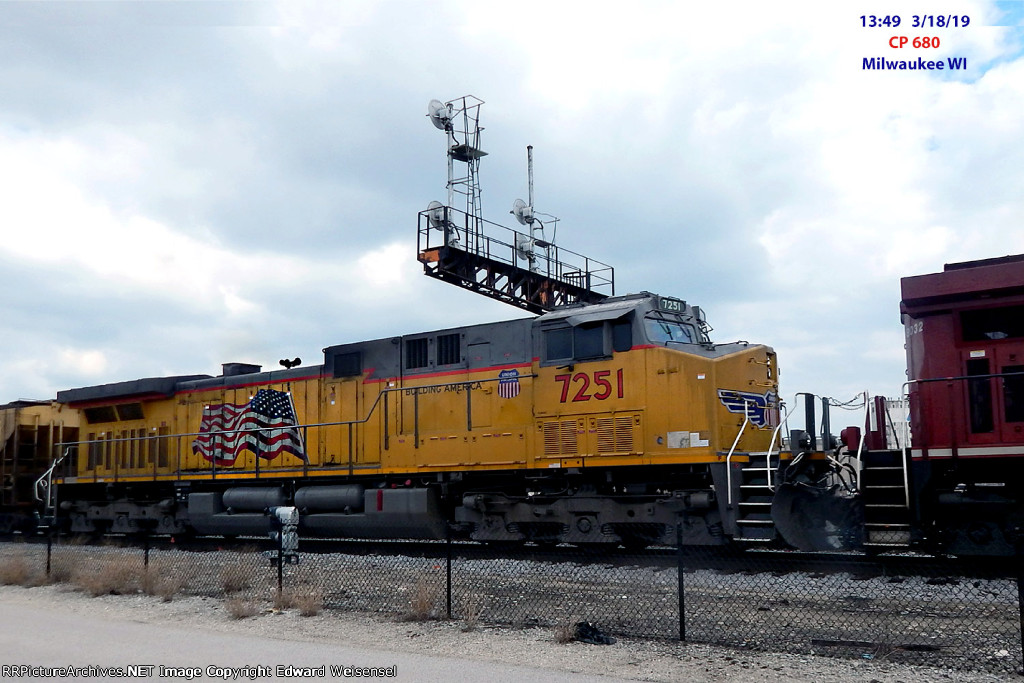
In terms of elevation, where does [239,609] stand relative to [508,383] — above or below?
below

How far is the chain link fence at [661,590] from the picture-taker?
25.3 feet

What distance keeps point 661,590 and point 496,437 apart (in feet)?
16.2

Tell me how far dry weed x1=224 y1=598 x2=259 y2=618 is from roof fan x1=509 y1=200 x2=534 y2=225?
72.1ft

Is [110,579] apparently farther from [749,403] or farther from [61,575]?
[749,403]

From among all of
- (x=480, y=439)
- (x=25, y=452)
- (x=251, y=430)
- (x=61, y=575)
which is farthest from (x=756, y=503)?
(x=25, y=452)

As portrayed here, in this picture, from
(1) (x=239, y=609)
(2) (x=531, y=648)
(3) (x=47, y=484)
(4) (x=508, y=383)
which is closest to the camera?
(2) (x=531, y=648)

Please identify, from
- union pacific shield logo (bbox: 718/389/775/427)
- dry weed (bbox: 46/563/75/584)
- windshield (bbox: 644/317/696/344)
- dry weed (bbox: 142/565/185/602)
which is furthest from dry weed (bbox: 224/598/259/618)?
union pacific shield logo (bbox: 718/389/775/427)

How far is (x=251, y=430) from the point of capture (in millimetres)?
18234

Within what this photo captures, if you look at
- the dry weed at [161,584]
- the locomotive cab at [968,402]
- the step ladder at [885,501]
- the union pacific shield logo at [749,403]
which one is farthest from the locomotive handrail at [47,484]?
the locomotive cab at [968,402]

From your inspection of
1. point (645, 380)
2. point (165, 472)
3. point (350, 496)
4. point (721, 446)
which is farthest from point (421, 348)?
point (165, 472)

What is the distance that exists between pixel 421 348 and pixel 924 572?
28.3ft

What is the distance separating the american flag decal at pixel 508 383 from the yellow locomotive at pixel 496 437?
24mm

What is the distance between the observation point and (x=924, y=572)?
10.9m

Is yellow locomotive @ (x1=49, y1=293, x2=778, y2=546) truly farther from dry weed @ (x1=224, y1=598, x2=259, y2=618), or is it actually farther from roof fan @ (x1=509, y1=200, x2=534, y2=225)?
roof fan @ (x1=509, y1=200, x2=534, y2=225)
